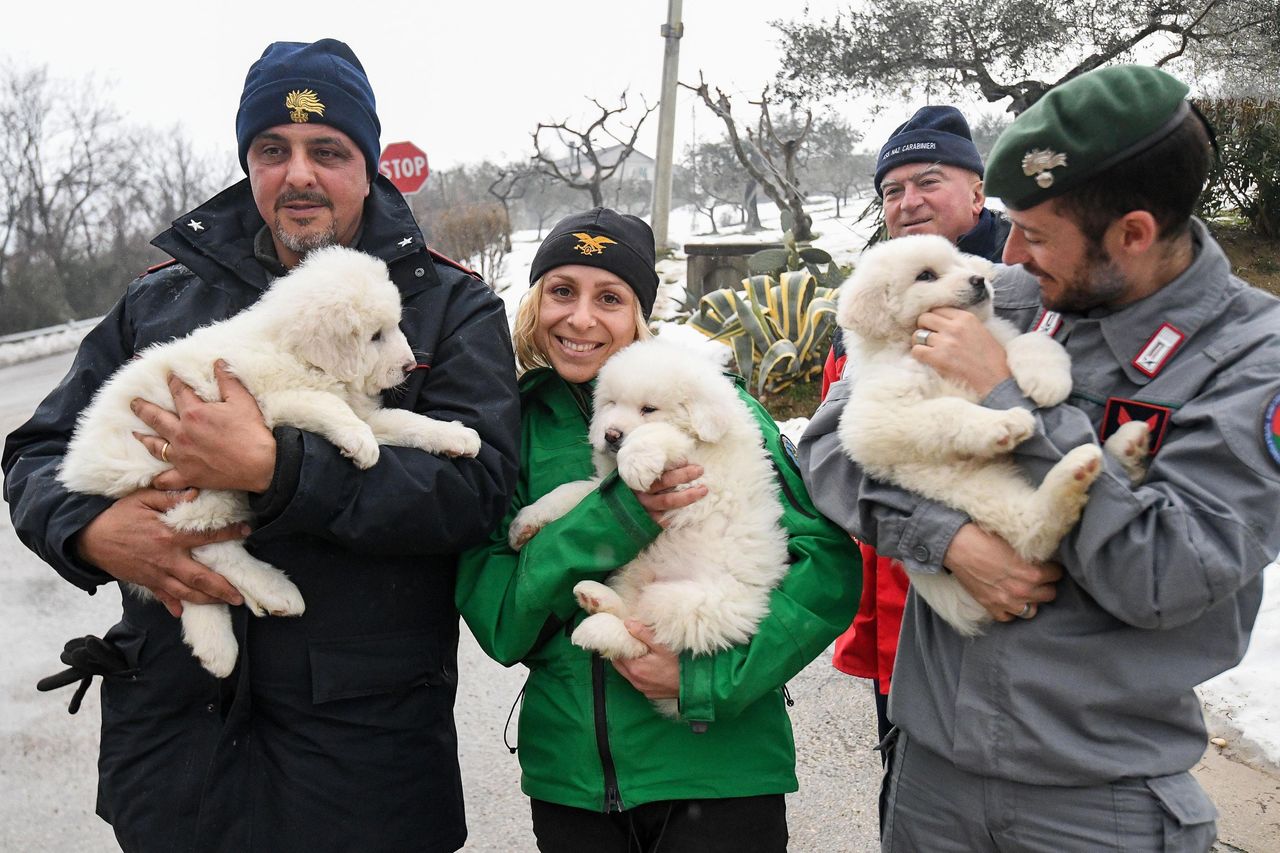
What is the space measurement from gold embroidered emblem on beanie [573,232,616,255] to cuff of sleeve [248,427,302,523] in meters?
1.09

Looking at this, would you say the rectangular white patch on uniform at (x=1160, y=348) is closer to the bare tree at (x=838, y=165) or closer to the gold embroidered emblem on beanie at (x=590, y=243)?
the gold embroidered emblem on beanie at (x=590, y=243)

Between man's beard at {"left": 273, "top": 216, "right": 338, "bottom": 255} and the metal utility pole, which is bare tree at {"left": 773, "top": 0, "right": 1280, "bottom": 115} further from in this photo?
man's beard at {"left": 273, "top": 216, "right": 338, "bottom": 255}

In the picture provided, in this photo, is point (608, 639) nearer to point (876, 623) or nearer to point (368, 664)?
point (368, 664)

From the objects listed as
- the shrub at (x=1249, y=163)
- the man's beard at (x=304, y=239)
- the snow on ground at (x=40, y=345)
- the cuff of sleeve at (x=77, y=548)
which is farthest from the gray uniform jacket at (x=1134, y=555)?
the snow on ground at (x=40, y=345)

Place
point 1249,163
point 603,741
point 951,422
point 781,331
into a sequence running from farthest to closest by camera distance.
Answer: point 1249,163 < point 781,331 < point 603,741 < point 951,422

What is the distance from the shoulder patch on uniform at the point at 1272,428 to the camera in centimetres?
170

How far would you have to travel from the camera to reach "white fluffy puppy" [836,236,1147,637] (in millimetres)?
1975

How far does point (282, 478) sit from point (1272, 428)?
212 cm

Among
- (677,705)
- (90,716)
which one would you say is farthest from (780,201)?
(677,705)

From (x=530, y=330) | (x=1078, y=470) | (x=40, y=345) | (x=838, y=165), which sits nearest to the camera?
(x=1078, y=470)

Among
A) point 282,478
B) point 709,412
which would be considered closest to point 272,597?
point 282,478

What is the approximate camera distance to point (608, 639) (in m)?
2.43

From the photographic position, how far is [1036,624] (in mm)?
2004

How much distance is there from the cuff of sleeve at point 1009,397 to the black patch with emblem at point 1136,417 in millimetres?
153
